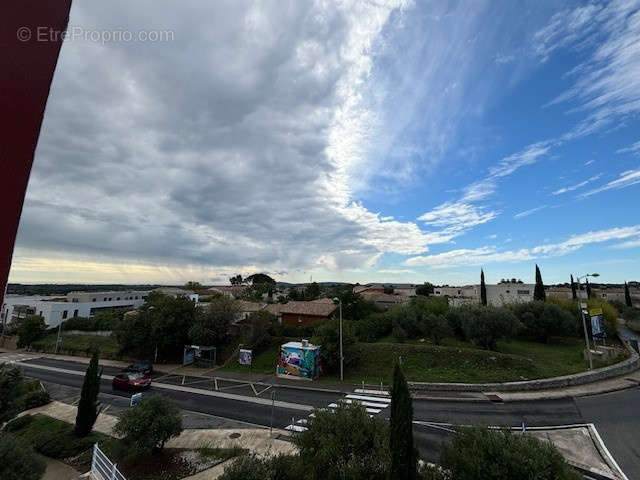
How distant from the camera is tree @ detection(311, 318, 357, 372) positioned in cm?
2919

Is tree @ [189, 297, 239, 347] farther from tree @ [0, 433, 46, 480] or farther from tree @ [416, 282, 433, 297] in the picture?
tree @ [416, 282, 433, 297]

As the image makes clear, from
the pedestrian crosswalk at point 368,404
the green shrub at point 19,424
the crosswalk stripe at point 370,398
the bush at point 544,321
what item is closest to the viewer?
the pedestrian crosswalk at point 368,404

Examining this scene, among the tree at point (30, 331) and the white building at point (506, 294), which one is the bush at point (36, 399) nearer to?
the tree at point (30, 331)

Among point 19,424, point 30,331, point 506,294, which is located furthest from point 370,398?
point 506,294

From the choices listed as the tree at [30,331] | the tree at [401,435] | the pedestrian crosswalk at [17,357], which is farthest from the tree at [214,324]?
the tree at [30,331]

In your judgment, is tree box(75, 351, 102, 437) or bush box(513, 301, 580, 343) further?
bush box(513, 301, 580, 343)

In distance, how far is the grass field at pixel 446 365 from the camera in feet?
85.9

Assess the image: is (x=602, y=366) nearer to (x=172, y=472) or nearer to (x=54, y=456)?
(x=172, y=472)

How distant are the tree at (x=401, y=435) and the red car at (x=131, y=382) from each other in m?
24.4

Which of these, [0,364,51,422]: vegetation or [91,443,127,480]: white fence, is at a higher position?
[0,364,51,422]: vegetation

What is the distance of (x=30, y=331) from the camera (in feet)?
160

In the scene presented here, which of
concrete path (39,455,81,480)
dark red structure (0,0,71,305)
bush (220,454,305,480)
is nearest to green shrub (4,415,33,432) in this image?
concrete path (39,455,81,480)

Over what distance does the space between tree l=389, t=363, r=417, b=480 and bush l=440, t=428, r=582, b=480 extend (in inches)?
54.1

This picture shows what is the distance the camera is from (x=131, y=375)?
2659cm
